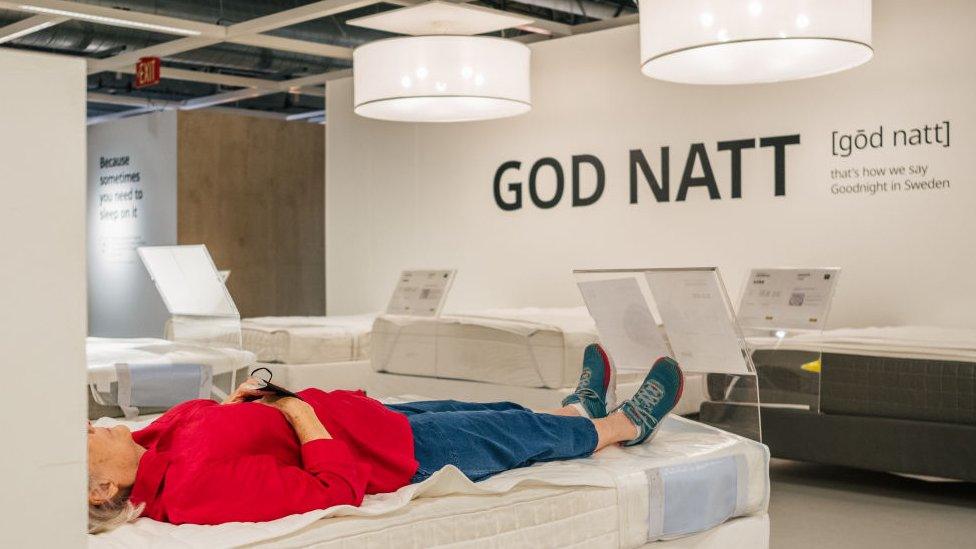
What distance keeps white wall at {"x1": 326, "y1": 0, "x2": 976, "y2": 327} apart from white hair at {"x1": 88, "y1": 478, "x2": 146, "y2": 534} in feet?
15.3

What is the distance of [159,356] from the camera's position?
5562 millimetres

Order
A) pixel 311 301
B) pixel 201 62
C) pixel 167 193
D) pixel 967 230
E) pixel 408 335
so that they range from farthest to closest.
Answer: pixel 311 301
pixel 167 193
pixel 201 62
pixel 408 335
pixel 967 230

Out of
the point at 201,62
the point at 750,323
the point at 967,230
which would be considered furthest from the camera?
the point at 201,62

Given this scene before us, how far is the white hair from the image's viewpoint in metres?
2.49

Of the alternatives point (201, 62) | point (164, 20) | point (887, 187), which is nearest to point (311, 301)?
point (201, 62)

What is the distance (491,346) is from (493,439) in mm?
2940

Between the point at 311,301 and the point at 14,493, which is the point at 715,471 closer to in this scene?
the point at 14,493

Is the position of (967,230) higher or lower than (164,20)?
lower

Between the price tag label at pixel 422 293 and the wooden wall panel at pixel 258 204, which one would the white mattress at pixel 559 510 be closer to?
the price tag label at pixel 422 293

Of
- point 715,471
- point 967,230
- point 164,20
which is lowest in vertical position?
point 715,471

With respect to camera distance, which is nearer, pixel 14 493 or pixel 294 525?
pixel 14 493

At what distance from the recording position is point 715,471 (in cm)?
332

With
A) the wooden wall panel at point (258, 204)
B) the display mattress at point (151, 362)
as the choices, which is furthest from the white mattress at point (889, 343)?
the wooden wall panel at point (258, 204)

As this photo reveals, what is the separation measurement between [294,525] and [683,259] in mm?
5083
